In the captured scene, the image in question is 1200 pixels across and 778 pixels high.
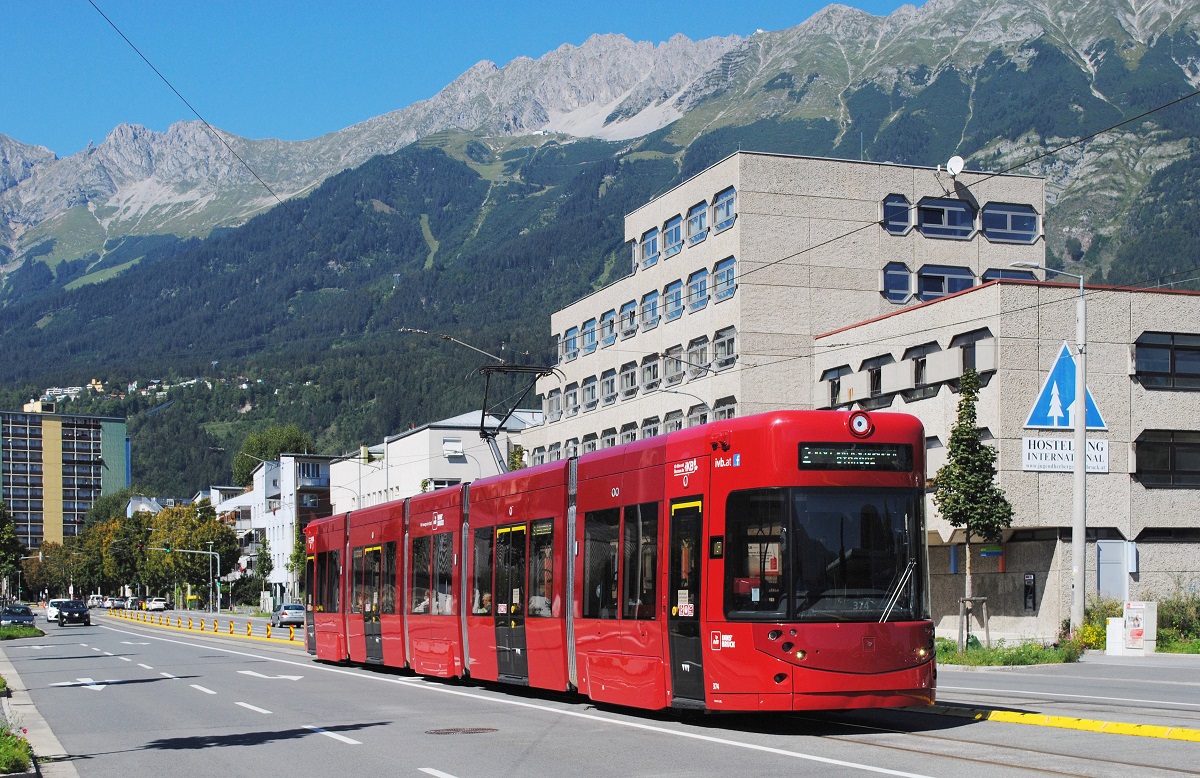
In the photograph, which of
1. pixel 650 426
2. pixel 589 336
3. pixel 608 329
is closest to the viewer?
pixel 650 426

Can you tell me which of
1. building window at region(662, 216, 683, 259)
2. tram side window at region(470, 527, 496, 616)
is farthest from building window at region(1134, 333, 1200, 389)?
tram side window at region(470, 527, 496, 616)

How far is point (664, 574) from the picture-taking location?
16938 mm

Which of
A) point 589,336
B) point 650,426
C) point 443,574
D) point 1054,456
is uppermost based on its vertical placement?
point 589,336

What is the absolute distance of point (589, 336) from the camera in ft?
249

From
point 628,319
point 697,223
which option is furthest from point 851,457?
point 628,319

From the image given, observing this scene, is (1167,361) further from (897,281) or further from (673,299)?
(673,299)

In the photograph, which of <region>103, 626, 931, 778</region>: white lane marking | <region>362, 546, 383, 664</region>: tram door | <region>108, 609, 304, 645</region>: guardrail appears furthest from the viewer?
<region>108, 609, 304, 645</region>: guardrail

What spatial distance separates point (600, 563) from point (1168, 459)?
31.8 metres

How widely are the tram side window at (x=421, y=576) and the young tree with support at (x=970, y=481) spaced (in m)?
18.7

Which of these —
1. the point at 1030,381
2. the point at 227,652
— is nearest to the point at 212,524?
the point at 227,652

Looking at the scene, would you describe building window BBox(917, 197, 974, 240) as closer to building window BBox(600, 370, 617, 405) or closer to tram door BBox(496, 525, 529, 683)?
building window BBox(600, 370, 617, 405)

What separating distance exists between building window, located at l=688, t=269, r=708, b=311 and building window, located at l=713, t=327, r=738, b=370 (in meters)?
2.40

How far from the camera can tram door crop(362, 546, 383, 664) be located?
30.3 metres

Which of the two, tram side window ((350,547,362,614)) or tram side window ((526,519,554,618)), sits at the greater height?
tram side window ((526,519,554,618))
